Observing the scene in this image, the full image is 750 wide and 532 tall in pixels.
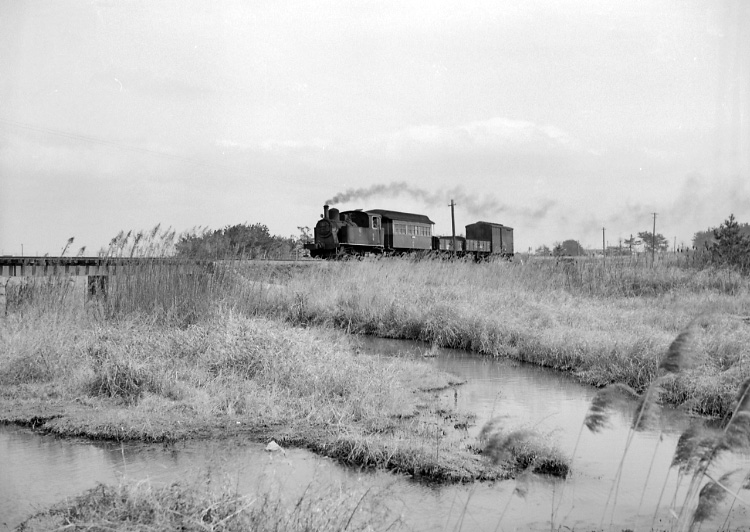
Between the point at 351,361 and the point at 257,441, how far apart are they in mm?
2958

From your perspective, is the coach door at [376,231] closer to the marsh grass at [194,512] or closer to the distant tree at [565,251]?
the distant tree at [565,251]

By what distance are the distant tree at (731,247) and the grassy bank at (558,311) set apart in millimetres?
1239

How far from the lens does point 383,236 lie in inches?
1287

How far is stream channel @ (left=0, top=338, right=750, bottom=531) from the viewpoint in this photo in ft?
14.8

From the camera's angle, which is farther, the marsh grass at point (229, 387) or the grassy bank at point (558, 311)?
the grassy bank at point (558, 311)

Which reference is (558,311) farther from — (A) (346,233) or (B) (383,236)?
(B) (383,236)

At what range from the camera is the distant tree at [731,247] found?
2073 cm

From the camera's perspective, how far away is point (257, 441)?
20.4ft

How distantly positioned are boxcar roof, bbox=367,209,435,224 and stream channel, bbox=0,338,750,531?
25.7m

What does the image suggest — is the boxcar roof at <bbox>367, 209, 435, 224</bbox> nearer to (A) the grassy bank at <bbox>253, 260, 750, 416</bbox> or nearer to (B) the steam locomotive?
(B) the steam locomotive

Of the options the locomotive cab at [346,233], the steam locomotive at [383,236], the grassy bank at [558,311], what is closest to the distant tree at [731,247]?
the grassy bank at [558,311]

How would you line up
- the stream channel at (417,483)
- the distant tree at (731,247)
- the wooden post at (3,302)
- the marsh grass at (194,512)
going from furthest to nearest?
1. the distant tree at (731,247)
2. the wooden post at (3,302)
3. the stream channel at (417,483)
4. the marsh grass at (194,512)

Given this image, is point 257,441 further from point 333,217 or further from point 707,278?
point 333,217

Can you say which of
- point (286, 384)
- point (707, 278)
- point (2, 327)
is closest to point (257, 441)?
point (286, 384)
